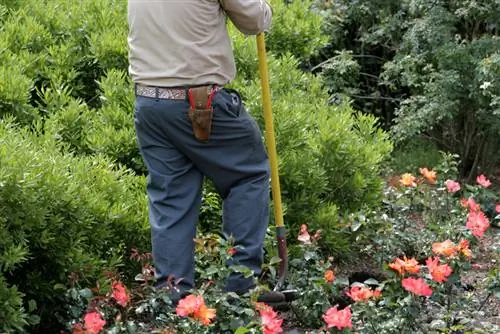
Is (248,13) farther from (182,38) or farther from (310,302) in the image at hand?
(310,302)

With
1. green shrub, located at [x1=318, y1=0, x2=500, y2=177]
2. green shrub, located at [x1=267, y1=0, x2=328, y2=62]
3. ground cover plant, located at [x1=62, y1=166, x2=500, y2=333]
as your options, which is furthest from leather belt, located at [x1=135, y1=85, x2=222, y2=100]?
green shrub, located at [x1=318, y1=0, x2=500, y2=177]

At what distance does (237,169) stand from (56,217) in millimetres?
861

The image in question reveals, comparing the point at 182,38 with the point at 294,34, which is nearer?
the point at 182,38

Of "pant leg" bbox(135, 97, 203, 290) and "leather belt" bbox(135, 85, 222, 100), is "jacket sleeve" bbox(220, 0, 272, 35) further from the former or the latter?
"pant leg" bbox(135, 97, 203, 290)

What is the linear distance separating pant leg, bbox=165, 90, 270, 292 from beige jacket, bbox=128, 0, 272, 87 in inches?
6.2

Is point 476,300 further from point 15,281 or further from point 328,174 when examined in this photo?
point 15,281

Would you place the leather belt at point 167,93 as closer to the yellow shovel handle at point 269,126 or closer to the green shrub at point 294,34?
the yellow shovel handle at point 269,126

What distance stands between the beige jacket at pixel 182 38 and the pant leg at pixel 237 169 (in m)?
0.16

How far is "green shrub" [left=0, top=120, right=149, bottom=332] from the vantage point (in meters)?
4.08

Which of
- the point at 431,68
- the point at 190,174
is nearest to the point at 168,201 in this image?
the point at 190,174

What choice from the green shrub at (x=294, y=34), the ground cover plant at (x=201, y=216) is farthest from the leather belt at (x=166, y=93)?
the green shrub at (x=294, y=34)

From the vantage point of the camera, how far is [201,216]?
550cm

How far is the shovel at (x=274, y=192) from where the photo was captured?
4892 millimetres

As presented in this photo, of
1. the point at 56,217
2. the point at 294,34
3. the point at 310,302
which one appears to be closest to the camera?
the point at 56,217
